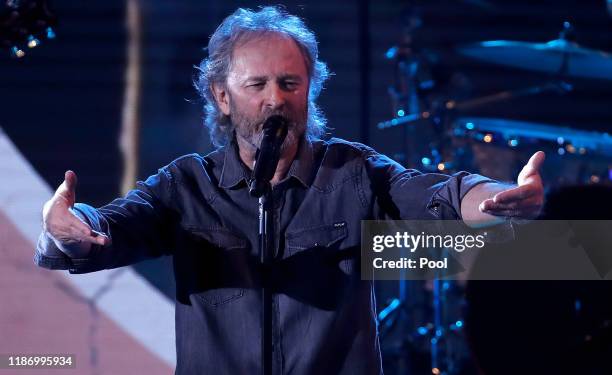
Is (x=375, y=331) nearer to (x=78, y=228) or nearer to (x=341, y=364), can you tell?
(x=341, y=364)

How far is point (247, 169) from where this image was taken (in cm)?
291

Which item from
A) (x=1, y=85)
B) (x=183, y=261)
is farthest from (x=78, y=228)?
(x=1, y=85)

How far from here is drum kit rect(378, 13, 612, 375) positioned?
16.8ft

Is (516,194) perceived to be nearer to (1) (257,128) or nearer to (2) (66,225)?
(1) (257,128)

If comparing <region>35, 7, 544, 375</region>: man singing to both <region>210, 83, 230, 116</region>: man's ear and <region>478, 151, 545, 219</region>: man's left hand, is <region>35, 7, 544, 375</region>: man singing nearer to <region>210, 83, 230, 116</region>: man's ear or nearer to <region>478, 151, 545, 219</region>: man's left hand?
<region>210, 83, 230, 116</region>: man's ear

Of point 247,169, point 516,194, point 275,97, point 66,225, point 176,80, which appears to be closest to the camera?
point 516,194

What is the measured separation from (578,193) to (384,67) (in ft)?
5.16

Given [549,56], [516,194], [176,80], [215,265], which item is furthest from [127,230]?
[549,56]

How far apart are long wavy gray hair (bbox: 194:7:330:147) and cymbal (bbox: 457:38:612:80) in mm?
2170

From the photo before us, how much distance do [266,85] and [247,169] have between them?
31cm

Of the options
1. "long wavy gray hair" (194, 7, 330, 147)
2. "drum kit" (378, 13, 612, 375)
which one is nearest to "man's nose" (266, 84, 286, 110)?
"long wavy gray hair" (194, 7, 330, 147)

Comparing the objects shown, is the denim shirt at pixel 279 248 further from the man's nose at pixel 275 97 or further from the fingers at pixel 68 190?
the man's nose at pixel 275 97

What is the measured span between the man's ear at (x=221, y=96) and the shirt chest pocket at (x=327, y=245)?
1.85 feet

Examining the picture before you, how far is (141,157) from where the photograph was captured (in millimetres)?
5660
